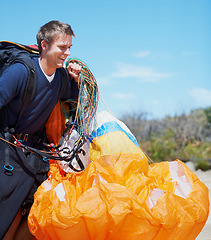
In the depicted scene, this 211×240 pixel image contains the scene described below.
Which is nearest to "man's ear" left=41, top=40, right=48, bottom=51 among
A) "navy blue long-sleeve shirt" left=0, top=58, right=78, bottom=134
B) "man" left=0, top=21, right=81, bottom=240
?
"man" left=0, top=21, right=81, bottom=240

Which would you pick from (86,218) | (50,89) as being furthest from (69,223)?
(50,89)

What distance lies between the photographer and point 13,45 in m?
2.62

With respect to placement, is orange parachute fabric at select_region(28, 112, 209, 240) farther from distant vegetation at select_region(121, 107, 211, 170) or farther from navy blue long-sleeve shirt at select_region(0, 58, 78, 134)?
distant vegetation at select_region(121, 107, 211, 170)

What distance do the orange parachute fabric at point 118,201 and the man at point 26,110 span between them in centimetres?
20

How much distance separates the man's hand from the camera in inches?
109

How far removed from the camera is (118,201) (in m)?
2.03

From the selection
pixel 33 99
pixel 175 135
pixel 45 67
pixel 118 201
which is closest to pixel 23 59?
pixel 45 67

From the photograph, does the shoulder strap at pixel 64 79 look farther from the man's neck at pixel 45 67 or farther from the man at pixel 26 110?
the man's neck at pixel 45 67

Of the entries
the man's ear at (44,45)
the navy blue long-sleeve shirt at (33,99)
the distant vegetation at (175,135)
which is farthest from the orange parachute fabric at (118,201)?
the distant vegetation at (175,135)

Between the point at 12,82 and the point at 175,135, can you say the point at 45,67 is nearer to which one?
the point at 12,82

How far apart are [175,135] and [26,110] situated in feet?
37.9

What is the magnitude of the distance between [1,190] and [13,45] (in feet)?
3.57

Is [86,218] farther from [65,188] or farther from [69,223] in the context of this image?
[65,188]

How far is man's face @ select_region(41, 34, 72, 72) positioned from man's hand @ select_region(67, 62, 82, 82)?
257 millimetres
